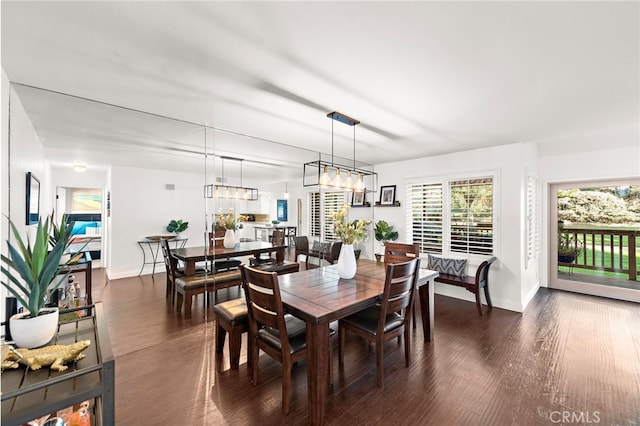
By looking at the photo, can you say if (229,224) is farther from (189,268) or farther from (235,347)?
(235,347)

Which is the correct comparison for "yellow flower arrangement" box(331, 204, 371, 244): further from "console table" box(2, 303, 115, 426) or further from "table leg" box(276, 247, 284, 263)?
"console table" box(2, 303, 115, 426)

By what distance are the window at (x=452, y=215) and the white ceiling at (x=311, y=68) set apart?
47.4 inches

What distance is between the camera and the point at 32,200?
7.86ft

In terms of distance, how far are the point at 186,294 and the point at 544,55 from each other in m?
4.07

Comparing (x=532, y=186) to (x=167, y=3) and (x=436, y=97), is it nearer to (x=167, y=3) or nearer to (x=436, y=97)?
(x=436, y=97)

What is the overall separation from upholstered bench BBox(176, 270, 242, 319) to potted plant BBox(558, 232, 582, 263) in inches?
226

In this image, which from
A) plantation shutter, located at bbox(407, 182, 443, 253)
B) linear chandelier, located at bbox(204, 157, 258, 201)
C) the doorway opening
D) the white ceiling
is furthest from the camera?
plantation shutter, located at bbox(407, 182, 443, 253)

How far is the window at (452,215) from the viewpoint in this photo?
A: 4133 millimetres

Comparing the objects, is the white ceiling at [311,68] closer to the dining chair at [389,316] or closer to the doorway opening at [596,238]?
the dining chair at [389,316]

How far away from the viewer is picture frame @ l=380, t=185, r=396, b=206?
17.0 feet

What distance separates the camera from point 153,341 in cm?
282

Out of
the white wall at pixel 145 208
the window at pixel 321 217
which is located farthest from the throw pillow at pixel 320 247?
the white wall at pixel 145 208

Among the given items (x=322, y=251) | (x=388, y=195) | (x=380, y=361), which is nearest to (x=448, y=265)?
(x=388, y=195)

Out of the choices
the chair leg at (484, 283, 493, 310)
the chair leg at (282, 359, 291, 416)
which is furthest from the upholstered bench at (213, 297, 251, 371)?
the chair leg at (484, 283, 493, 310)
